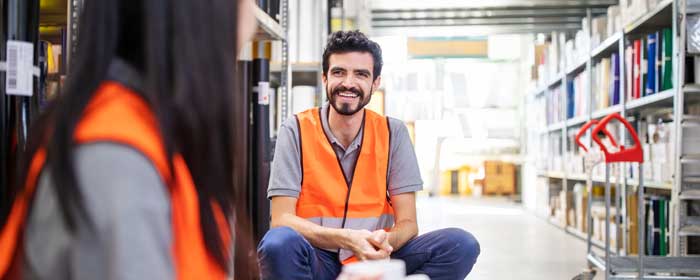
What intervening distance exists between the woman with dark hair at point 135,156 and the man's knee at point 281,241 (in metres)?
1.27

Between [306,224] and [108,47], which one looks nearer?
[108,47]

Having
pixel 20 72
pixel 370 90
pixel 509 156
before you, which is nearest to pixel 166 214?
pixel 20 72

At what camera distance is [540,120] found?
784cm

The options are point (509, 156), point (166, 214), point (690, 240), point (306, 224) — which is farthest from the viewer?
point (509, 156)

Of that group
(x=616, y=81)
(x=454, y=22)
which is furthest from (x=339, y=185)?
(x=454, y=22)

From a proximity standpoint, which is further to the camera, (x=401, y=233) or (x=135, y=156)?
(x=401, y=233)

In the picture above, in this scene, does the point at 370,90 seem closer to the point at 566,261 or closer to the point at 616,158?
the point at 616,158

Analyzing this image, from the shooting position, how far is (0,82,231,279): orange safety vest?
57 centimetres

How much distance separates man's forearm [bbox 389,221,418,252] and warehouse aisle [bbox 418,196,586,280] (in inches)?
62.5

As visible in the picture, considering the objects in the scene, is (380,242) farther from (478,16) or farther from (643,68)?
(478,16)

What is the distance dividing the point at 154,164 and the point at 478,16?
6.69m

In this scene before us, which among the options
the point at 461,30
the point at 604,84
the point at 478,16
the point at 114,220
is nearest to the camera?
the point at 114,220

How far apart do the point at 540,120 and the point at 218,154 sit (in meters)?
7.55

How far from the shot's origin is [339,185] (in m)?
2.23
